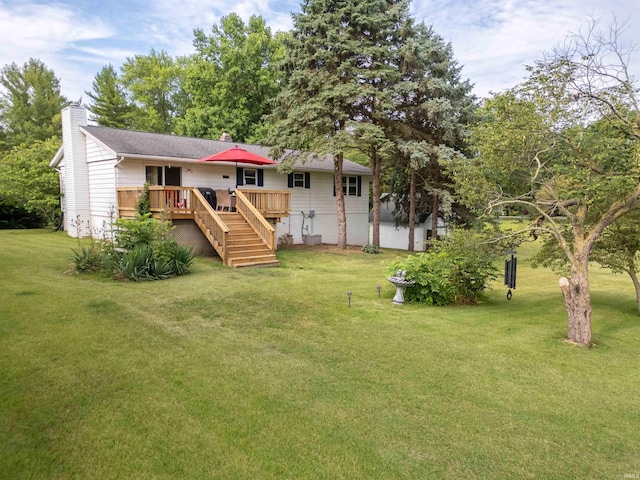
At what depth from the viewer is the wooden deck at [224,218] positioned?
12.0 m

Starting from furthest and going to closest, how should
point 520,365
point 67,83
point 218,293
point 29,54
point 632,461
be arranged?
point 67,83 → point 29,54 → point 218,293 → point 520,365 → point 632,461

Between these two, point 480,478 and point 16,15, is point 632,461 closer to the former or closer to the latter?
point 480,478

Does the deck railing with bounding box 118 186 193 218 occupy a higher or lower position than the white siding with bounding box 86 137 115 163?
lower

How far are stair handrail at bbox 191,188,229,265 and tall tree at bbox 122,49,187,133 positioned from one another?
90.8 feet

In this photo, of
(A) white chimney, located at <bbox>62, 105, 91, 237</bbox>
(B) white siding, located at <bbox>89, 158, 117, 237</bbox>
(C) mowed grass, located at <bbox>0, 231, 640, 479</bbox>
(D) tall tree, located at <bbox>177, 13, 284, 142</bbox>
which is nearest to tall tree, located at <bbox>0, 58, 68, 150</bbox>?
(D) tall tree, located at <bbox>177, 13, 284, 142</bbox>

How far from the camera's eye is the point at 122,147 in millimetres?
14031

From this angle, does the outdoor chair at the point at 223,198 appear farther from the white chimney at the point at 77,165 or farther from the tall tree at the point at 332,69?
the white chimney at the point at 77,165

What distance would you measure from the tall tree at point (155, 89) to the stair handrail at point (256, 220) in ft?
89.7

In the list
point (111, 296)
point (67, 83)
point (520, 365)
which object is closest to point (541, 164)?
point (520, 365)

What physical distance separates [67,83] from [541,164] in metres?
48.9

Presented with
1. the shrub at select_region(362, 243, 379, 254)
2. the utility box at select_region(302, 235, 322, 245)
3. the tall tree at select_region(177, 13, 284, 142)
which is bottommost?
the shrub at select_region(362, 243, 379, 254)

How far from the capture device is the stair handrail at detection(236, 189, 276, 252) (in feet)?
41.8

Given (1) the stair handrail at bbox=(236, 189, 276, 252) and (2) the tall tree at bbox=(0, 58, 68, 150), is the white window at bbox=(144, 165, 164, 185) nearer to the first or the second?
(1) the stair handrail at bbox=(236, 189, 276, 252)

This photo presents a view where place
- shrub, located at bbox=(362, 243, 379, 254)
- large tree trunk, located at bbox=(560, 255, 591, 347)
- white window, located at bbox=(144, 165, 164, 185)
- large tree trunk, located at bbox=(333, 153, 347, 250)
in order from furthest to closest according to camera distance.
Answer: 1. large tree trunk, located at bbox=(333, 153, 347, 250)
2. shrub, located at bbox=(362, 243, 379, 254)
3. white window, located at bbox=(144, 165, 164, 185)
4. large tree trunk, located at bbox=(560, 255, 591, 347)
